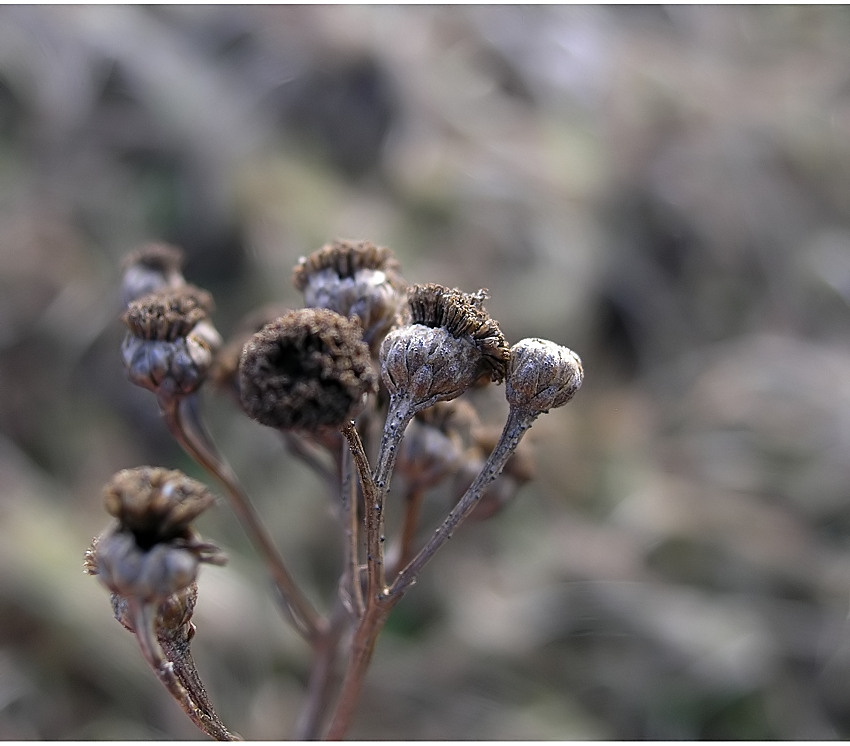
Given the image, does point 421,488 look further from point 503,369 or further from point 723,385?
point 723,385

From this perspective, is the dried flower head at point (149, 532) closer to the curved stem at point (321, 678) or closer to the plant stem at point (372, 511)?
the plant stem at point (372, 511)

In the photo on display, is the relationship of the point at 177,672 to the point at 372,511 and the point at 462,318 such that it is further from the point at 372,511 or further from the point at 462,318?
the point at 462,318

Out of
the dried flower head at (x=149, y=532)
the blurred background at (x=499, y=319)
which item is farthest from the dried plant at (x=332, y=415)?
the blurred background at (x=499, y=319)

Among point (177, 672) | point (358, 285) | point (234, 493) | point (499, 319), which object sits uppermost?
point (499, 319)

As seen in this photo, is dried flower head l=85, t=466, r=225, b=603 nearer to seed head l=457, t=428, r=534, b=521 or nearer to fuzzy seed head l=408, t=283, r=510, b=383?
fuzzy seed head l=408, t=283, r=510, b=383

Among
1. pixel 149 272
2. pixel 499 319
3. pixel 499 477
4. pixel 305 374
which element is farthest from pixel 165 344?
pixel 499 319

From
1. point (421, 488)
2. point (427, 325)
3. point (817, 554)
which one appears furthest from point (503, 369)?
point (817, 554)
